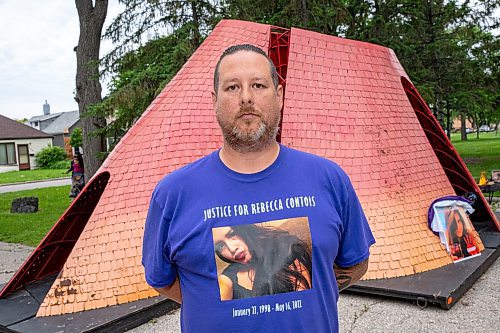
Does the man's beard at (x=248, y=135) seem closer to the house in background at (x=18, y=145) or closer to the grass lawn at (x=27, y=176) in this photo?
the grass lawn at (x=27, y=176)

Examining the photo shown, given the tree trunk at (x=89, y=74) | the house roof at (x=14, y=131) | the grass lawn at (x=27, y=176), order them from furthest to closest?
the house roof at (x=14, y=131) < the grass lawn at (x=27, y=176) < the tree trunk at (x=89, y=74)

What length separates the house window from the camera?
1378 inches

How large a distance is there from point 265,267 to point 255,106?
0.59 m

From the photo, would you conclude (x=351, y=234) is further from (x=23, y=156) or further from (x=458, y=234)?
(x=23, y=156)

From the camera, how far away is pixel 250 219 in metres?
1.68

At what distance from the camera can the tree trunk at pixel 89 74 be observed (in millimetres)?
11562

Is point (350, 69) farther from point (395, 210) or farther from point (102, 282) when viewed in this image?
point (102, 282)

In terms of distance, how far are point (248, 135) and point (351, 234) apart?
56 centimetres

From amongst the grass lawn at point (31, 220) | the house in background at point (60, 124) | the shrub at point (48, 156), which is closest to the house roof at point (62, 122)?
the house in background at point (60, 124)

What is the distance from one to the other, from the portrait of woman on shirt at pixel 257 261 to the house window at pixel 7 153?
37560 mm

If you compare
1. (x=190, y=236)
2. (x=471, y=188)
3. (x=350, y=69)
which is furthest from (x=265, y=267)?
(x=471, y=188)

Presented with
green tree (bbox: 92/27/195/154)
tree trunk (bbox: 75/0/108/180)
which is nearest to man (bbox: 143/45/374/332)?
green tree (bbox: 92/27/195/154)

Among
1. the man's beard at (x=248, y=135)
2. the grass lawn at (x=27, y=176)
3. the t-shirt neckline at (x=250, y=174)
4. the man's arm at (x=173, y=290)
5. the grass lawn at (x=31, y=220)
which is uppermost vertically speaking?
the man's beard at (x=248, y=135)

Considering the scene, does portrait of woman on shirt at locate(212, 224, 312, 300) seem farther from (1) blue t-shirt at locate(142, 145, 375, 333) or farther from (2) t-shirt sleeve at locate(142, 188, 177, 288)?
(2) t-shirt sleeve at locate(142, 188, 177, 288)
